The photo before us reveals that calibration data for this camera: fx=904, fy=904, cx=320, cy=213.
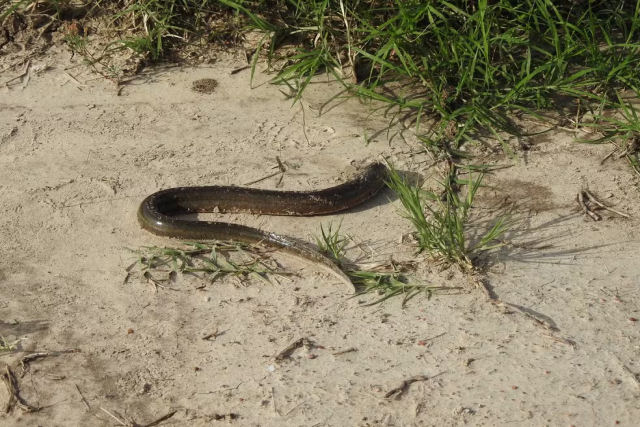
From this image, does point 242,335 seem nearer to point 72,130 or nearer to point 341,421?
point 341,421

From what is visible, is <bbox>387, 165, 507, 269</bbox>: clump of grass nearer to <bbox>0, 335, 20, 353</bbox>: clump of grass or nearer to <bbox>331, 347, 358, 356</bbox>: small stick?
<bbox>331, 347, 358, 356</bbox>: small stick

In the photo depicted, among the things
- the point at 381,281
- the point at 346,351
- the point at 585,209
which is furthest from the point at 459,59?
the point at 346,351

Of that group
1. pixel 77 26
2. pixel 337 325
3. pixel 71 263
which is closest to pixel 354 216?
pixel 337 325

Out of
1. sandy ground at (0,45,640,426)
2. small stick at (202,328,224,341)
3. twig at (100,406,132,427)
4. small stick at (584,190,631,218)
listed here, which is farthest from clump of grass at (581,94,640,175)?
twig at (100,406,132,427)

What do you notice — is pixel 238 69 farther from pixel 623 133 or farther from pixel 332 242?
pixel 623 133

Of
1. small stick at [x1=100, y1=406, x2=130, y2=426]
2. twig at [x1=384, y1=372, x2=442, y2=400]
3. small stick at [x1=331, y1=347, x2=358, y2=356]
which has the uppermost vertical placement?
twig at [x1=384, y1=372, x2=442, y2=400]
